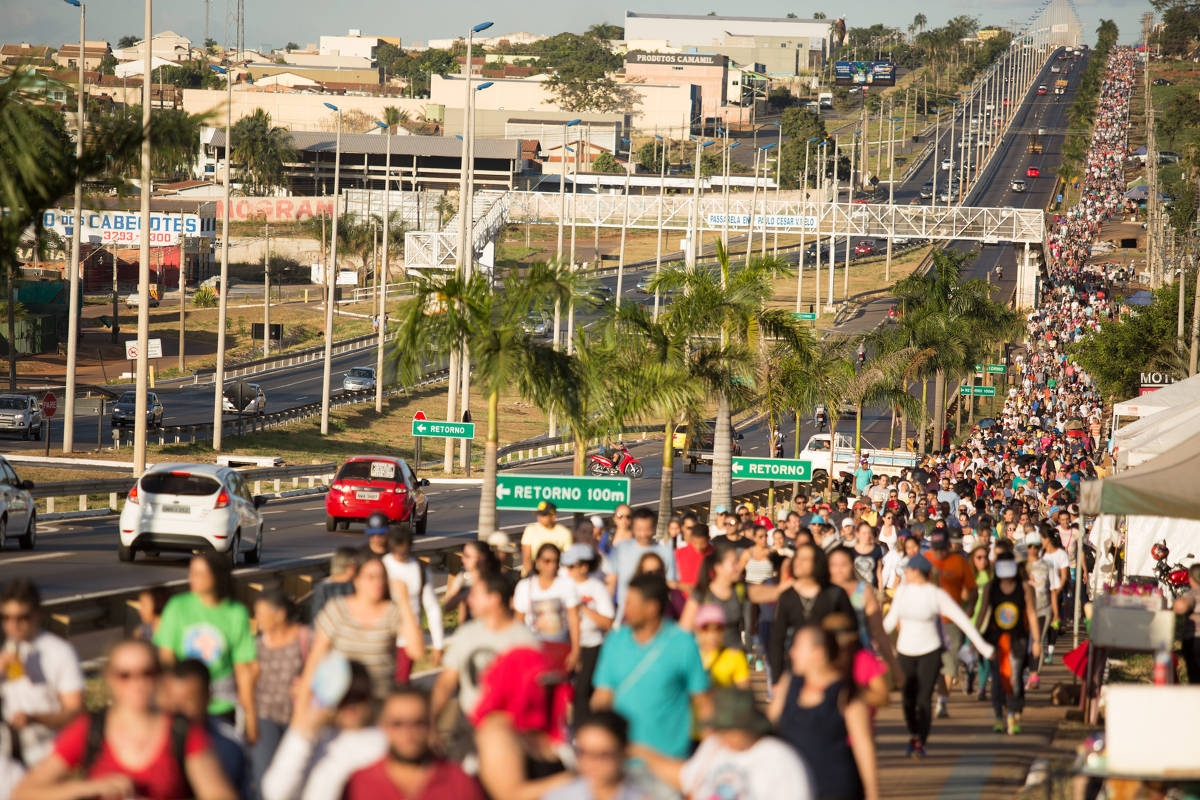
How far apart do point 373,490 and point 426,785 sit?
23.5 m

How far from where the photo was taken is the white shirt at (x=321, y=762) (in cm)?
646

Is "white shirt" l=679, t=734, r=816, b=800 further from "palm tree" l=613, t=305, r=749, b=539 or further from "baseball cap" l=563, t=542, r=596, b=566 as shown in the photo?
"palm tree" l=613, t=305, r=749, b=539

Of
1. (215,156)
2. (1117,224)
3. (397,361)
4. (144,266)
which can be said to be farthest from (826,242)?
(397,361)

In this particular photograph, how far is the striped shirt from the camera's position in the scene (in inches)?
349

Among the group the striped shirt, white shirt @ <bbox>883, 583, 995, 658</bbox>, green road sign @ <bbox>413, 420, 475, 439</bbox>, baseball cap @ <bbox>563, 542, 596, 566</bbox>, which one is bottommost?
green road sign @ <bbox>413, 420, 475, 439</bbox>

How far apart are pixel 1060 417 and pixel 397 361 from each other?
37826 millimetres

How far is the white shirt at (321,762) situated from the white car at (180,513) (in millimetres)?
15119

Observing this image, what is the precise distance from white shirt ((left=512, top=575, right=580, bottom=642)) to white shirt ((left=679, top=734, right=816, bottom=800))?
2.84m

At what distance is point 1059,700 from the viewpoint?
50.5 feet

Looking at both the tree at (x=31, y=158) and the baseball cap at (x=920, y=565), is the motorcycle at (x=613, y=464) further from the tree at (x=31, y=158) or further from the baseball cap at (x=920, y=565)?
the baseball cap at (x=920, y=565)

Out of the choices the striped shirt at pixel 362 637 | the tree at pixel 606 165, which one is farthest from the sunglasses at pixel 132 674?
the tree at pixel 606 165

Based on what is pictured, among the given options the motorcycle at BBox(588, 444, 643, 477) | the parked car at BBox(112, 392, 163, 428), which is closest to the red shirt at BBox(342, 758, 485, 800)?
the motorcycle at BBox(588, 444, 643, 477)

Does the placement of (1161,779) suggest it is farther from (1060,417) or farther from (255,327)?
(255,327)

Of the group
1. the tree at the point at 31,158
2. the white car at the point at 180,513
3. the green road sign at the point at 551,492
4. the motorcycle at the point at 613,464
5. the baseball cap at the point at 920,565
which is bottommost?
the motorcycle at the point at 613,464
